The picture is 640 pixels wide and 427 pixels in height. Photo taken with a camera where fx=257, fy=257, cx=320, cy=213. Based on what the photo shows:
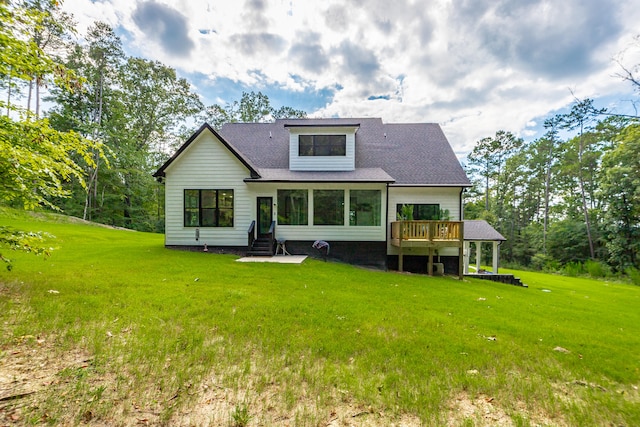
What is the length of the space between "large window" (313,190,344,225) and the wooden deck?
2.78 meters

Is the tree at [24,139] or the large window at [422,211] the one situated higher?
the tree at [24,139]

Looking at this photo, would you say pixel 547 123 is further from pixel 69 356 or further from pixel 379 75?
pixel 69 356

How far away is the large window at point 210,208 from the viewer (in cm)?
1214

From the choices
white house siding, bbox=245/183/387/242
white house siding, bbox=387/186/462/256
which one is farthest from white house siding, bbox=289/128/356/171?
white house siding, bbox=387/186/462/256

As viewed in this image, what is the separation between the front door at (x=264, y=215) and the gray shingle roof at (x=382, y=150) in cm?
124

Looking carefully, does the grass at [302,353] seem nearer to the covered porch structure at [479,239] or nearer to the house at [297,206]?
the house at [297,206]

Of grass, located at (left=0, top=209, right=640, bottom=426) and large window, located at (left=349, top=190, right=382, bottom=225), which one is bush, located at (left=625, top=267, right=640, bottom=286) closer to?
grass, located at (left=0, top=209, right=640, bottom=426)

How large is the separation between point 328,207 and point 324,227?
955 mm

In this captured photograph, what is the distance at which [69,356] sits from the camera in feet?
10.6

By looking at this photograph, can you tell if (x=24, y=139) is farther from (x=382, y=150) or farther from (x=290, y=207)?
(x=382, y=150)

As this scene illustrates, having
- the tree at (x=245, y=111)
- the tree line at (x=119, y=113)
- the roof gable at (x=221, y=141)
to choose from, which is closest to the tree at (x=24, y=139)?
the roof gable at (x=221, y=141)

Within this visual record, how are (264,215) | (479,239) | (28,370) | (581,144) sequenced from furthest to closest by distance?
(581,144)
(479,239)
(264,215)
(28,370)

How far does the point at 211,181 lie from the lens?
475 inches

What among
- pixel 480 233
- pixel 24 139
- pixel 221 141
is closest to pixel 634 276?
pixel 480 233
